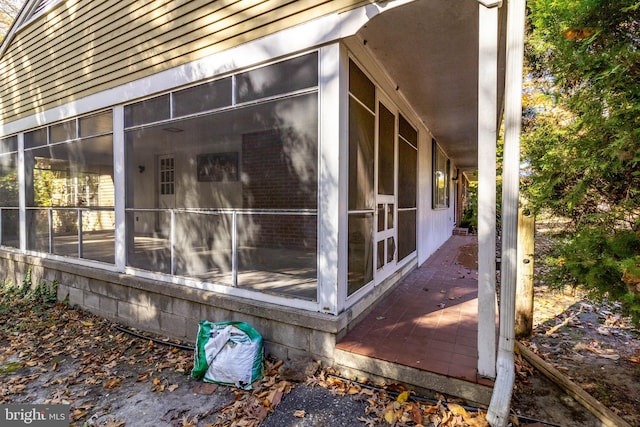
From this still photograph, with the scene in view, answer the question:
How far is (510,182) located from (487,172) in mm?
174

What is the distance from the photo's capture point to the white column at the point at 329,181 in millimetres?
3080

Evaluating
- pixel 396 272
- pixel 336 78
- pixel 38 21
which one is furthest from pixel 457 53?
pixel 38 21

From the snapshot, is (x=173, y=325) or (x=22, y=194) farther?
(x=22, y=194)

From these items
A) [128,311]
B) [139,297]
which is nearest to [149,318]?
[139,297]

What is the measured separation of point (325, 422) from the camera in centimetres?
245

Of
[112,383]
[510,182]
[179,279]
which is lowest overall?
[112,383]

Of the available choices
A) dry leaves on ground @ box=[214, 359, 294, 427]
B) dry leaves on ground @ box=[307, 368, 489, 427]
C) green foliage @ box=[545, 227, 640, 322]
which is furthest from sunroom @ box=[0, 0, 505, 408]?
green foliage @ box=[545, 227, 640, 322]

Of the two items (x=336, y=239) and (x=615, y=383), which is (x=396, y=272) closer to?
(x=336, y=239)

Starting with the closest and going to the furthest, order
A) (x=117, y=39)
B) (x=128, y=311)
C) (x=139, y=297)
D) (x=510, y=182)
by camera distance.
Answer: (x=510, y=182)
(x=139, y=297)
(x=128, y=311)
(x=117, y=39)

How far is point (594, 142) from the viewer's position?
7.37ft

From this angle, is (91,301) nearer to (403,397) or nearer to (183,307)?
(183,307)

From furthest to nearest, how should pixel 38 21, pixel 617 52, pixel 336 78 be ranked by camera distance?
1. pixel 38 21
2. pixel 336 78
3. pixel 617 52

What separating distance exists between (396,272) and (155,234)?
3.78 m

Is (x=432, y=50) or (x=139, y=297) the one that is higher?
(x=432, y=50)
